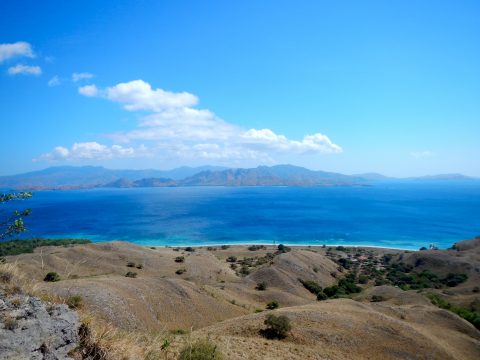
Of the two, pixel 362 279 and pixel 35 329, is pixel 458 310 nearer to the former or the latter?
pixel 362 279

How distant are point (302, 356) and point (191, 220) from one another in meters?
134

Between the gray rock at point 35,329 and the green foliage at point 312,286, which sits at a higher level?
the gray rock at point 35,329

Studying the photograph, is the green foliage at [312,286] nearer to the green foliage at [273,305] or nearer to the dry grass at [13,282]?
the green foliage at [273,305]

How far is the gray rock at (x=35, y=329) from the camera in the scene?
205 inches

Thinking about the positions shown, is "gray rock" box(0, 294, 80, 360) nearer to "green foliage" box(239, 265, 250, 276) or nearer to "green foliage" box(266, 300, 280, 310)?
"green foliage" box(266, 300, 280, 310)

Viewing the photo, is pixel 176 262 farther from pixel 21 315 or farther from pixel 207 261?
pixel 21 315

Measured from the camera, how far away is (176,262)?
52281mm

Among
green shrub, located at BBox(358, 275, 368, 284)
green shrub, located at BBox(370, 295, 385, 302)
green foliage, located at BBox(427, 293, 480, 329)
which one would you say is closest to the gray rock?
green foliage, located at BBox(427, 293, 480, 329)

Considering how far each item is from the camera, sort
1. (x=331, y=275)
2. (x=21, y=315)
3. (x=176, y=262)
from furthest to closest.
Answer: (x=331, y=275) → (x=176, y=262) → (x=21, y=315)

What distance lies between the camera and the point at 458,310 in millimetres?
36312

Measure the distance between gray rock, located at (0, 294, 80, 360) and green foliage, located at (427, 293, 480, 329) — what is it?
39.3 meters

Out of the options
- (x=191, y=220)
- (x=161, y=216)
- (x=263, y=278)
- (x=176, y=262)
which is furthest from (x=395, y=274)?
(x=161, y=216)

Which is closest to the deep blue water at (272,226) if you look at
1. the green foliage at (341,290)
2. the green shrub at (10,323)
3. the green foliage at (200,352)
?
the green foliage at (341,290)

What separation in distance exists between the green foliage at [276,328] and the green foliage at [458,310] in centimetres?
2524
